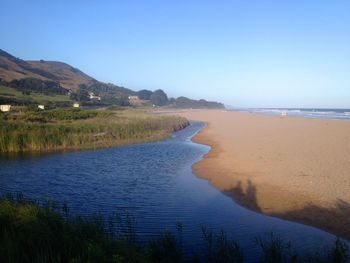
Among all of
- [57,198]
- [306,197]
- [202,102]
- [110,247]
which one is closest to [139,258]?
[110,247]

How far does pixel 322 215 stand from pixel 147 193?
656 centimetres

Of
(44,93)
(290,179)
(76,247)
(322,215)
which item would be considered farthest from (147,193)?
(44,93)

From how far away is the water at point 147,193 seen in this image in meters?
10.6

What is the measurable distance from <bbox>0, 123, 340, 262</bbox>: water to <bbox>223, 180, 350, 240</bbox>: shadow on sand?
16.2 inches

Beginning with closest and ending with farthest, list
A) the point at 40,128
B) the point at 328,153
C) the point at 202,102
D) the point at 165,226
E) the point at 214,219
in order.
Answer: the point at 165,226
the point at 214,219
the point at 328,153
the point at 40,128
the point at 202,102

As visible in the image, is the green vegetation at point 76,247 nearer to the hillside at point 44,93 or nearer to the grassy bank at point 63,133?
the grassy bank at point 63,133

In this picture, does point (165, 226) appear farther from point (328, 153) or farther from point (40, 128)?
point (40, 128)

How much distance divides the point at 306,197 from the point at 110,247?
917 centimetres

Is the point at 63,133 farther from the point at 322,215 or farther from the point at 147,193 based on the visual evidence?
the point at 322,215

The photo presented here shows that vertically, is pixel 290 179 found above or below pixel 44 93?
below

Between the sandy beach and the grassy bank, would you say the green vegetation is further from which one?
the grassy bank

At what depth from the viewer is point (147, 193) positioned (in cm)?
1495

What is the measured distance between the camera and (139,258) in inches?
257

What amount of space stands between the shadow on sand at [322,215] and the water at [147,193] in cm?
41
